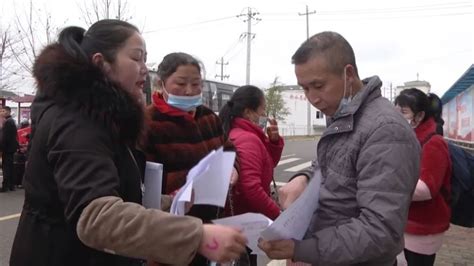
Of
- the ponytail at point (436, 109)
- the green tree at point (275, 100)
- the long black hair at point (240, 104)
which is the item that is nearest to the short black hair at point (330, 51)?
the ponytail at point (436, 109)

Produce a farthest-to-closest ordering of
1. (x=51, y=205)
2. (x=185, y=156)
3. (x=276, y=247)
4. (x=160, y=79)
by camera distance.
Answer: (x=160, y=79), (x=185, y=156), (x=276, y=247), (x=51, y=205)

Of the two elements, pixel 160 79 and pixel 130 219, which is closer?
pixel 130 219

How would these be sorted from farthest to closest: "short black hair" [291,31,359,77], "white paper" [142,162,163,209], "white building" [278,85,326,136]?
"white building" [278,85,326,136] < "white paper" [142,162,163,209] < "short black hair" [291,31,359,77]

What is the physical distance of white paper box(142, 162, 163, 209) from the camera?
1.71m

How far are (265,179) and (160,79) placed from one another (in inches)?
44.5

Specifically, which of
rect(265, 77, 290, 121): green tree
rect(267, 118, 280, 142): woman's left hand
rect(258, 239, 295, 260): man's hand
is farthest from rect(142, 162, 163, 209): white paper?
rect(265, 77, 290, 121): green tree

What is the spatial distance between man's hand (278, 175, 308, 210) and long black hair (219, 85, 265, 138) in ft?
4.95

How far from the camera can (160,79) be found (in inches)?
104

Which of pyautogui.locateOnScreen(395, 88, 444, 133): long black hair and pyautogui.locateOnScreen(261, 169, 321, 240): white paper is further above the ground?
pyautogui.locateOnScreen(395, 88, 444, 133): long black hair

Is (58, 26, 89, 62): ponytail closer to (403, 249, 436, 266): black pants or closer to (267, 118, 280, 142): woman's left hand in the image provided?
(267, 118, 280, 142): woman's left hand

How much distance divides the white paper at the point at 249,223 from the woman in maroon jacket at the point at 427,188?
149 cm

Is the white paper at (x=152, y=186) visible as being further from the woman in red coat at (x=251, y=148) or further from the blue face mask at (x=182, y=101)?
the woman in red coat at (x=251, y=148)

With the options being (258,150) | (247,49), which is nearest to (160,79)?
(258,150)

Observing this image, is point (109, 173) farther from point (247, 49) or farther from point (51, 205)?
point (247, 49)
